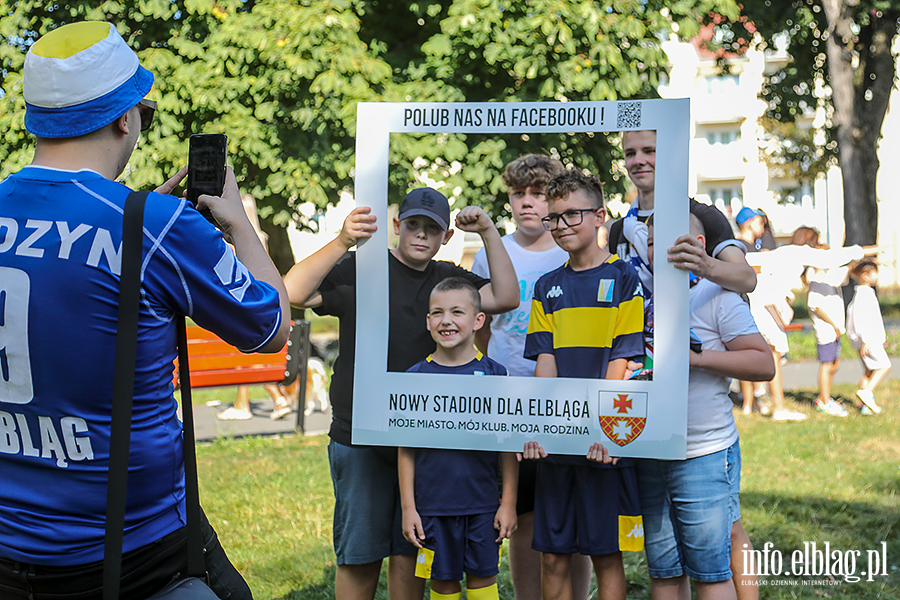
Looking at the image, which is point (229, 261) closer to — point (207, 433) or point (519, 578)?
point (519, 578)

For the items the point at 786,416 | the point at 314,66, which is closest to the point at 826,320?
the point at 786,416

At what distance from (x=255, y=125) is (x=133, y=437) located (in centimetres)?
762

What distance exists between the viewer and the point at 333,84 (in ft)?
26.9

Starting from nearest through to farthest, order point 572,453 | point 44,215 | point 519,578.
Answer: point 44,215
point 572,453
point 519,578

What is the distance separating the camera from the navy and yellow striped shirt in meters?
2.70

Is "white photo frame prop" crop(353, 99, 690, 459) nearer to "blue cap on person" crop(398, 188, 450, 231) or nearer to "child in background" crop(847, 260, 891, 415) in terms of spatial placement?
"blue cap on person" crop(398, 188, 450, 231)

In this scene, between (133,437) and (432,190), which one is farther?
(432,190)

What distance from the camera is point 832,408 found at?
337 inches

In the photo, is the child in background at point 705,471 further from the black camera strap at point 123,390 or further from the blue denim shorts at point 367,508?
the black camera strap at point 123,390

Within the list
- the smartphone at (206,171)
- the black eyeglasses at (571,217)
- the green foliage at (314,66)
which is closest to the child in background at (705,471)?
the black eyeglasses at (571,217)

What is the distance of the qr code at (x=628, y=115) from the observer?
8.83 feet

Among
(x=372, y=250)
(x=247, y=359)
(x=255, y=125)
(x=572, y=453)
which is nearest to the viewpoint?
(x=572, y=453)

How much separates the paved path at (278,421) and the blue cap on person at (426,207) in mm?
5943

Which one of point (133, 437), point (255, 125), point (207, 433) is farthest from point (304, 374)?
point (133, 437)
